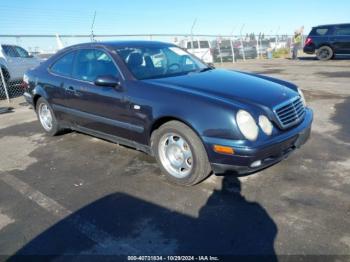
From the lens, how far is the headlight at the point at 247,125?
11.8 ft

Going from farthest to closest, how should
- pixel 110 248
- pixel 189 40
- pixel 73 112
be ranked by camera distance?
pixel 189 40 < pixel 73 112 < pixel 110 248

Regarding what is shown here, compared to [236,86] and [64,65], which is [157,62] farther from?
[64,65]

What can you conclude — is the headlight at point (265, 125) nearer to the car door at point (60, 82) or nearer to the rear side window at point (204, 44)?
the car door at point (60, 82)

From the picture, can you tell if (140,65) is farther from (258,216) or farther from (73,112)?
(258,216)

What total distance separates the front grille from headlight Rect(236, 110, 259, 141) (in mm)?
382

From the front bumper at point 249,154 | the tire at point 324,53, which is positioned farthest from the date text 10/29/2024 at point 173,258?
the tire at point 324,53

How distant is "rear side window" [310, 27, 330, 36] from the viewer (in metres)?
19.5

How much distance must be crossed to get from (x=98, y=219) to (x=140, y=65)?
2.16 meters

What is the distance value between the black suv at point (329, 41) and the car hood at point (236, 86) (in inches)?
644

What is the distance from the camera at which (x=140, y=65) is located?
484 centimetres

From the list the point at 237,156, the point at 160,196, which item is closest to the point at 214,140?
the point at 237,156

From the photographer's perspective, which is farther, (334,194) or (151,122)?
(151,122)

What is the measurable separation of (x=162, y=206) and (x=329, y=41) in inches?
730

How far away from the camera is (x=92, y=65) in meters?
5.19
